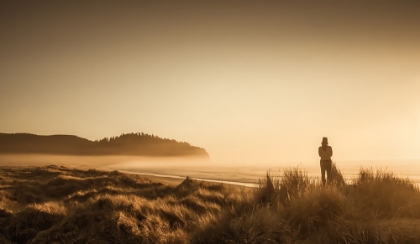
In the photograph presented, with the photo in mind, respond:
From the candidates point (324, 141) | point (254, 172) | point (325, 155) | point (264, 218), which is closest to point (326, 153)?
point (325, 155)

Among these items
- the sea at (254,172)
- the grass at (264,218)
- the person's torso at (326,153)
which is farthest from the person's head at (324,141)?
the grass at (264,218)

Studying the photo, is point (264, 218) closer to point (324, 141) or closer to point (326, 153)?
point (326, 153)

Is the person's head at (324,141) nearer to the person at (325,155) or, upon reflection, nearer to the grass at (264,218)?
the person at (325,155)

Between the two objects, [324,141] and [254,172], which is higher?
[324,141]

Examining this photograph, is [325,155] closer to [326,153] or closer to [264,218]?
[326,153]

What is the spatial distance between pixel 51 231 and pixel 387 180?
9775 mm

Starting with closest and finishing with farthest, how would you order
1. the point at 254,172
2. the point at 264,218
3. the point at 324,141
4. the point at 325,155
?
1. the point at 264,218
2. the point at 325,155
3. the point at 324,141
4. the point at 254,172

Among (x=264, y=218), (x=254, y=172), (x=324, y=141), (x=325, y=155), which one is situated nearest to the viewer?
(x=264, y=218)

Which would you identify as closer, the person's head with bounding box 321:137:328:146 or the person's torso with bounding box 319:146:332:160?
the person's torso with bounding box 319:146:332:160

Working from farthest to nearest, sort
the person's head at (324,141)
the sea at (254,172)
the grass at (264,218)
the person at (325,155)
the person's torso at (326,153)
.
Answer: the sea at (254,172)
the person's head at (324,141)
the person's torso at (326,153)
the person at (325,155)
the grass at (264,218)

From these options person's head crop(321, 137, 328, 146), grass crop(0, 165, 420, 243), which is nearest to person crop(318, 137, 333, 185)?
person's head crop(321, 137, 328, 146)

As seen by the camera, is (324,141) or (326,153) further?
(324,141)

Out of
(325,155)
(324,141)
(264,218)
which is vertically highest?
(324,141)

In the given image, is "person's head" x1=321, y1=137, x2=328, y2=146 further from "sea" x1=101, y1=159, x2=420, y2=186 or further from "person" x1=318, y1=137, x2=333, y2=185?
"sea" x1=101, y1=159, x2=420, y2=186
